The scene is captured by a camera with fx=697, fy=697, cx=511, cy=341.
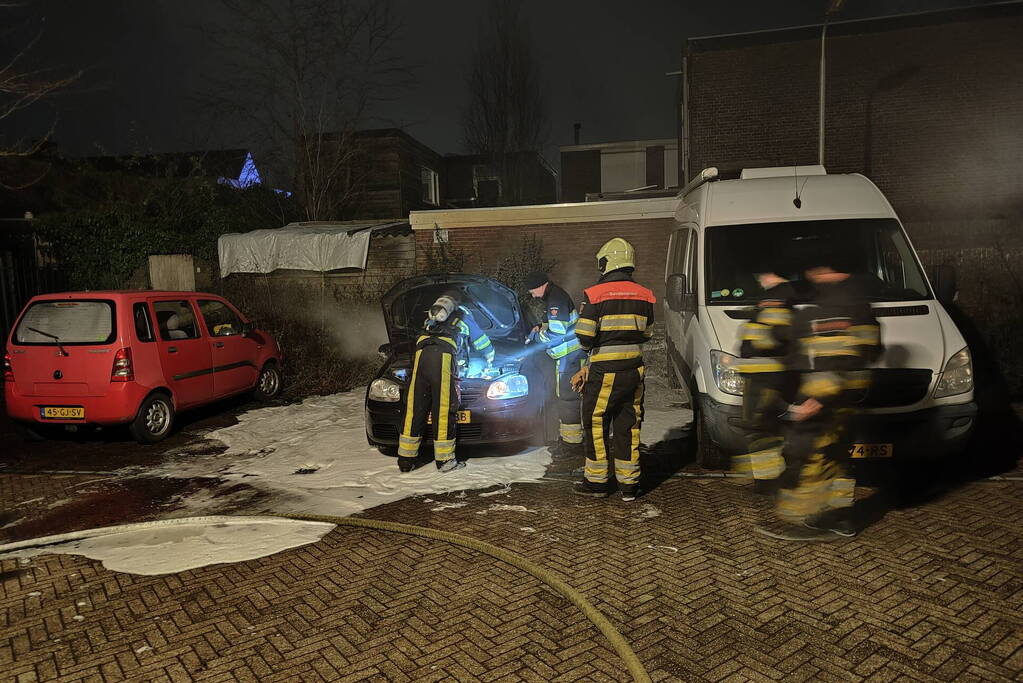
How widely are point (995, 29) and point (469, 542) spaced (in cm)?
1980

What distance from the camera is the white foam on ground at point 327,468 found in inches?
232

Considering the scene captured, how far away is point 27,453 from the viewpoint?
789 centimetres

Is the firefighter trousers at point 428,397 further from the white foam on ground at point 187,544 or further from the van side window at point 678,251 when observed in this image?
the van side window at point 678,251

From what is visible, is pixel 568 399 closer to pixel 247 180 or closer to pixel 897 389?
pixel 897 389

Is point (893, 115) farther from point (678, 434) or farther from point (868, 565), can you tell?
point (868, 565)

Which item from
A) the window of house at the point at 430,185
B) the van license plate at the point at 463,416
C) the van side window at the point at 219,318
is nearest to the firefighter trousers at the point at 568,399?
the van license plate at the point at 463,416

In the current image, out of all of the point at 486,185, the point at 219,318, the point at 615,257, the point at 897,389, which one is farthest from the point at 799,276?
the point at 486,185

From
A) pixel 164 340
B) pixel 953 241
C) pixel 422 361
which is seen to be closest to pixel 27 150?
pixel 164 340

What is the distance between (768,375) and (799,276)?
201 centimetres

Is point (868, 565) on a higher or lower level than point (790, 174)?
lower

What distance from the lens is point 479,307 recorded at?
320 inches

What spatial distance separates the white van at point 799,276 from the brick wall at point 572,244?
7.42 metres

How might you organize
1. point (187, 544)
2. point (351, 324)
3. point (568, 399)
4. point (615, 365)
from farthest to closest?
point (351, 324), point (568, 399), point (615, 365), point (187, 544)

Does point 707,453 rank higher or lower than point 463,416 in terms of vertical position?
lower
